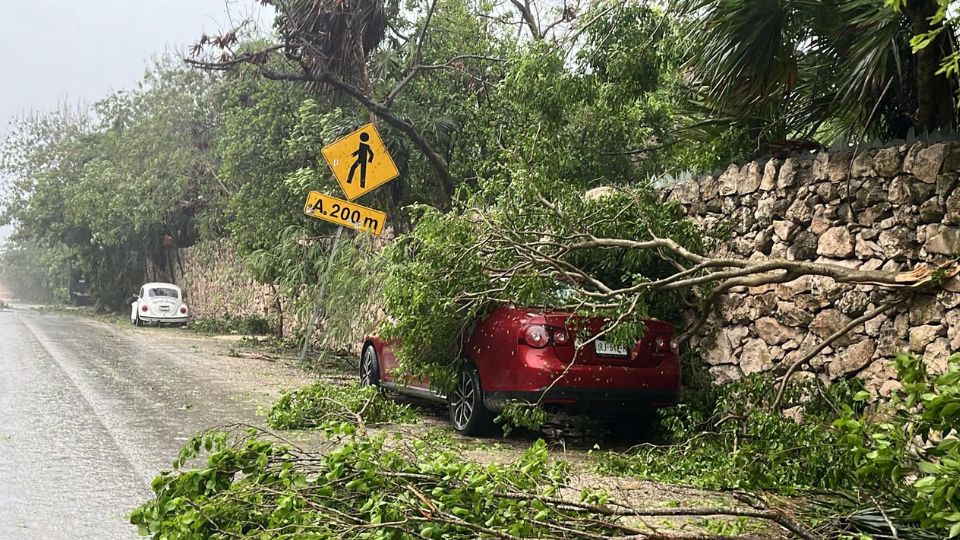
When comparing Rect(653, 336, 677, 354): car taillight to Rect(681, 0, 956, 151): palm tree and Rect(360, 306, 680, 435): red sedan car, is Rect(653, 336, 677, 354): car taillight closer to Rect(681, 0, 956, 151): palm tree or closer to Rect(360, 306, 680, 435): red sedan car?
Rect(360, 306, 680, 435): red sedan car

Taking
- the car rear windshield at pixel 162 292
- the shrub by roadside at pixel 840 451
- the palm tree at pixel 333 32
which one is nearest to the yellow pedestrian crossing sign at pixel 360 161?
the palm tree at pixel 333 32

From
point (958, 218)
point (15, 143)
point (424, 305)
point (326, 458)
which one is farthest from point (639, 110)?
point (15, 143)

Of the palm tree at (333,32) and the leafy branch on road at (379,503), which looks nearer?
the leafy branch on road at (379,503)

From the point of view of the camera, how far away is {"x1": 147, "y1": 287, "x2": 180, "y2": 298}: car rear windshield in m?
33.5

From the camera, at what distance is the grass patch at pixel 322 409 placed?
28.4ft

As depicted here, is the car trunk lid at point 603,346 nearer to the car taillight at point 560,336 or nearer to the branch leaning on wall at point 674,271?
the car taillight at point 560,336

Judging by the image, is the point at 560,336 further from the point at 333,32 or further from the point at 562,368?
the point at 333,32

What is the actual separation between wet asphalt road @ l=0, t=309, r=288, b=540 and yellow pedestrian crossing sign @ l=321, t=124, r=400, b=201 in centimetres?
341

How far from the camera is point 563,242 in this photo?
8656mm

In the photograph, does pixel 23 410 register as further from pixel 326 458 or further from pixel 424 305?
pixel 326 458

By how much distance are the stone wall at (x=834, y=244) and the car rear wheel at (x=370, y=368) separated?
3.64m

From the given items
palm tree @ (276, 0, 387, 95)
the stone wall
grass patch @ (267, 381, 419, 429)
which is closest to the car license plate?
the stone wall

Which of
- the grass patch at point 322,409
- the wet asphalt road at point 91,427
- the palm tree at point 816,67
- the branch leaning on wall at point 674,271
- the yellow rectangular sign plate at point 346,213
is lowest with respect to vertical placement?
the wet asphalt road at point 91,427

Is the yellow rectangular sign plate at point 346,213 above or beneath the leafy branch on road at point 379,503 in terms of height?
above
